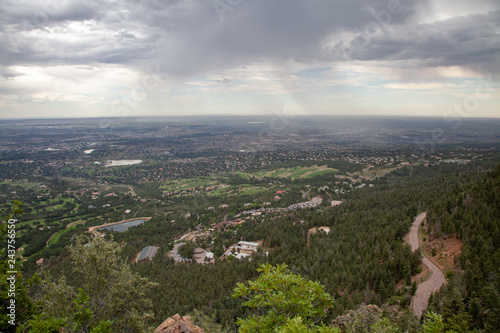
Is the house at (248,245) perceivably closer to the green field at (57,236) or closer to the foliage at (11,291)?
the foliage at (11,291)

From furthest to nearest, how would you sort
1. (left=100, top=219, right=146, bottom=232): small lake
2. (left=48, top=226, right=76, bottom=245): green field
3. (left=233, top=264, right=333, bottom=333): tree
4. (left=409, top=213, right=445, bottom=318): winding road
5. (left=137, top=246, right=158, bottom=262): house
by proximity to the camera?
1. (left=100, top=219, right=146, bottom=232): small lake
2. (left=48, top=226, right=76, bottom=245): green field
3. (left=137, top=246, right=158, bottom=262): house
4. (left=409, top=213, right=445, bottom=318): winding road
5. (left=233, top=264, right=333, bottom=333): tree

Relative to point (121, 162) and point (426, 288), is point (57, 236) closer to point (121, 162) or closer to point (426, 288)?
point (426, 288)

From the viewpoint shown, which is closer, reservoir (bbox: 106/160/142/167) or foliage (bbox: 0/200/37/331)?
foliage (bbox: 0/200/37/331)

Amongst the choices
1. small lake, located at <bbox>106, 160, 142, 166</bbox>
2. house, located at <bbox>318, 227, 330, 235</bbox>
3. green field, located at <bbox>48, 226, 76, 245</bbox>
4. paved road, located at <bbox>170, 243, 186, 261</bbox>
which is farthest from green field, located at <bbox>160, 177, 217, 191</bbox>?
house, located at <bbox>318, 227, 330, 235</bbox>

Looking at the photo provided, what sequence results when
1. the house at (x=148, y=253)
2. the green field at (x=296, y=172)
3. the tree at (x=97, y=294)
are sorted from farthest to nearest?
1. the green field at (x=296, y=172)
2. the house at (x=148, y=253)
3. the tree at (x=97, y=294)

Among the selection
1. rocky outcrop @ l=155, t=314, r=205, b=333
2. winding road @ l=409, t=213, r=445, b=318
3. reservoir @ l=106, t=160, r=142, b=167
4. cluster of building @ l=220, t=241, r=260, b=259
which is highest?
rocky outcrop @ l=155, t=314, r=205, b=333

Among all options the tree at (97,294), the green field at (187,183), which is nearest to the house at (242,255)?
the tree at (97,294)

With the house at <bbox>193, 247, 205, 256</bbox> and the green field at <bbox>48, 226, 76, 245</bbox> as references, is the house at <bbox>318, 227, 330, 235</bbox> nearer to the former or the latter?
the house at <bbox>193, 247, 205, 256</bbox>
